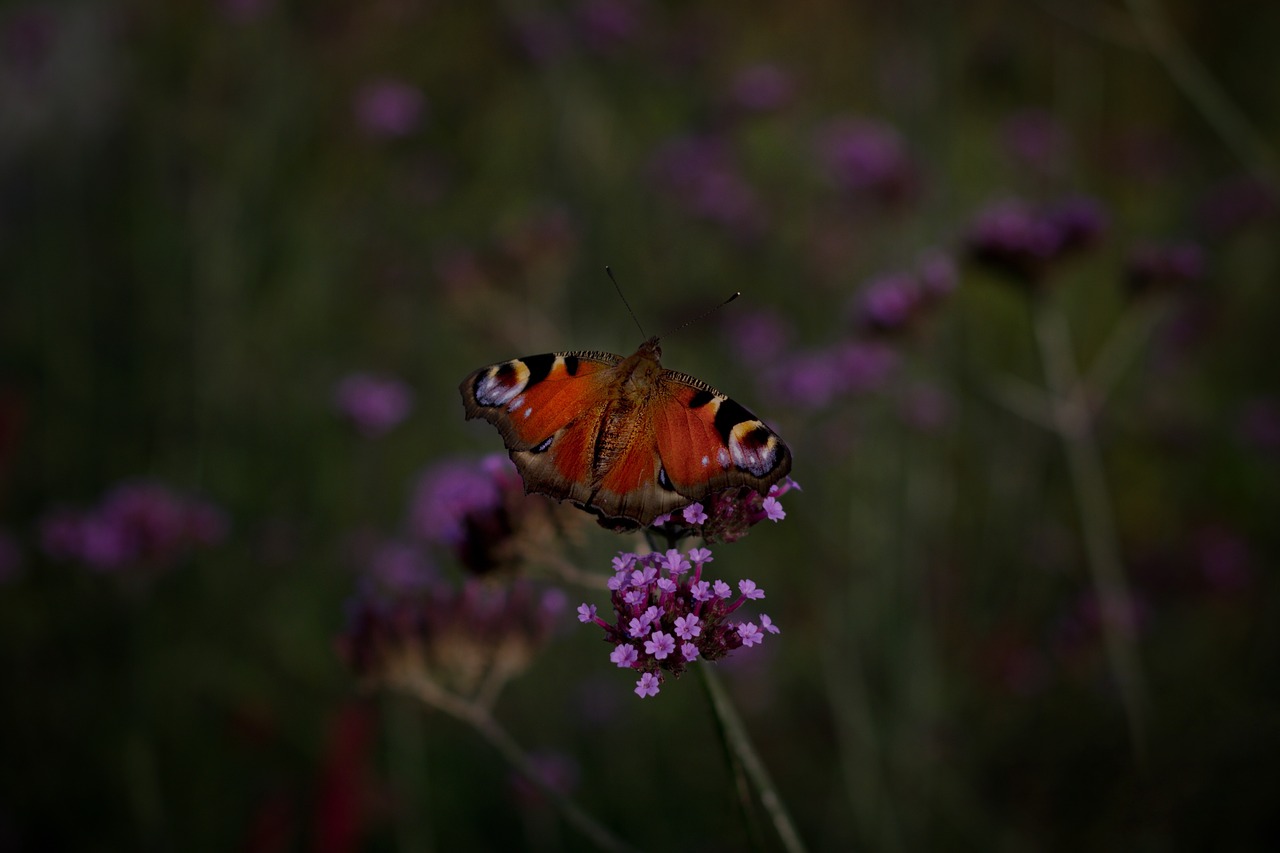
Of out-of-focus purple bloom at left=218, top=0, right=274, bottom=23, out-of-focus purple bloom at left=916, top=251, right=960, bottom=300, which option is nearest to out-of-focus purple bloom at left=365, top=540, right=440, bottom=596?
out-of-focus purple bloom at left=916, top=251, right=960, bottom=300

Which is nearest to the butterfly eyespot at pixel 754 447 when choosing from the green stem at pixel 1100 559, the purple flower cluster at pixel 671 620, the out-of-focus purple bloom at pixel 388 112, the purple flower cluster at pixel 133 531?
the purple flower cluster at pixel 671 620

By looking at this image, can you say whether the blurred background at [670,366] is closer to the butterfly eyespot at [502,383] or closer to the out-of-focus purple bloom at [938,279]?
the out-of-focus purple bloom at [938,279]

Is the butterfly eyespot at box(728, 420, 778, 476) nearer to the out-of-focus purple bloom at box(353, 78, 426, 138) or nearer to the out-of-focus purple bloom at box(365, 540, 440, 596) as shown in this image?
the out-of-focus purple bloom at box(365, 540, 440, 596)

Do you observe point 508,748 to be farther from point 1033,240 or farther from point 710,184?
point 710,184

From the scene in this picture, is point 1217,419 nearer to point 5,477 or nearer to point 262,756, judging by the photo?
point 262,756

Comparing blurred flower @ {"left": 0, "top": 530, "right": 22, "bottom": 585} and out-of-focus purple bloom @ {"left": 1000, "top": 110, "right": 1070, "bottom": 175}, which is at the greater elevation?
out-of-focus purple bloom @ {"left": 1000, "top": 110, "right": 1070, "bottom": 175}
